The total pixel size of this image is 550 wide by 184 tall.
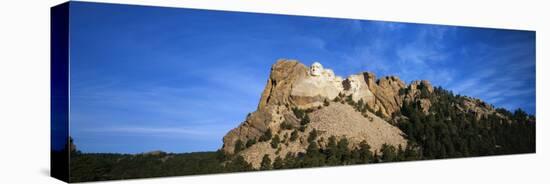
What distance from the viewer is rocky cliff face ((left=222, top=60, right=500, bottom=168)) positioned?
17.7 m

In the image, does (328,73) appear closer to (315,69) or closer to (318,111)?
(315,69)

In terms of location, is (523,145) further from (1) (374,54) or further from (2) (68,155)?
(2) (68,155)

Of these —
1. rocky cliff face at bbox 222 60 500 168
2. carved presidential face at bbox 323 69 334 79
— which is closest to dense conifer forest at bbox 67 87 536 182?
rocky cliff face at bbox 222 60 500 168

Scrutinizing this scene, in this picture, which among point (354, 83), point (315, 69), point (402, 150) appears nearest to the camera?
point (315, 69)

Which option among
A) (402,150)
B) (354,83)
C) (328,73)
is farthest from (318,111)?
(402,150)

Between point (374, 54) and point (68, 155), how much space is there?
26.2ft

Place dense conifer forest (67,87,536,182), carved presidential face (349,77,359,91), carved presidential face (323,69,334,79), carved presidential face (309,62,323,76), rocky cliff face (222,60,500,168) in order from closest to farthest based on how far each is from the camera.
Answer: dense conifer forest (67,87,536,182) < rocky cliff face (222,60,500,168) < carved presidential face (309,62,323,76) < carved presidential face (323,69,334,79) < carved presidential face (349,77,359,91)

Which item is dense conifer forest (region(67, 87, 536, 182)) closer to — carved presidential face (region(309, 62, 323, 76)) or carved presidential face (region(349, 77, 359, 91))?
carved presidential face (region(349, 77, 359, 91))

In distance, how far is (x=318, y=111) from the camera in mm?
18500

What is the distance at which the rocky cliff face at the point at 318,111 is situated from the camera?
17.7 m

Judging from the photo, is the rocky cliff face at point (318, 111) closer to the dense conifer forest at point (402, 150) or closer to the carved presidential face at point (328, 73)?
the carved presidential face at point (328, 73)

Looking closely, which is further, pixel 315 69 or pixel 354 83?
pixel 354 83

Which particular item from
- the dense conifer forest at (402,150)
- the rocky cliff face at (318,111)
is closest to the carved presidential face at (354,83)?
Answer: the rocky cliff face at (318,111)

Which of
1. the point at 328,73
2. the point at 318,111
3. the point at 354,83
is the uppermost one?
the point at 328,73
